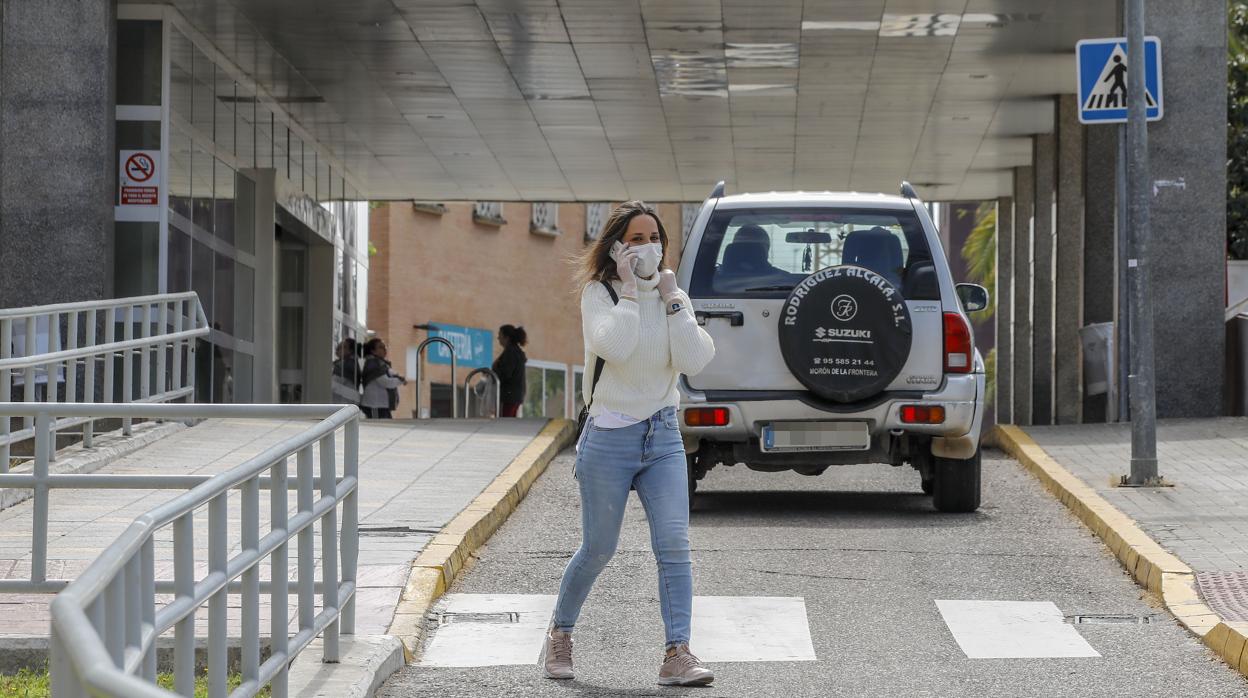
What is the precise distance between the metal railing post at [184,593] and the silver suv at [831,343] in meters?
6.84

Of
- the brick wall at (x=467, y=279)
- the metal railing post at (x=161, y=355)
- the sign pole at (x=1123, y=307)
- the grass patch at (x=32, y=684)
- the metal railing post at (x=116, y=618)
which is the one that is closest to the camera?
the metal railing post at (x=116, y=618)

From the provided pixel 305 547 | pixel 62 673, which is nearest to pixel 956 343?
pixel 305 547

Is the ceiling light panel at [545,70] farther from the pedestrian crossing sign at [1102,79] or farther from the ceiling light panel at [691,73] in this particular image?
the pedestrian crossing sign at [1102,79]

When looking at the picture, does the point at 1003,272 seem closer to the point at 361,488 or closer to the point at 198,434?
the point at 198,434

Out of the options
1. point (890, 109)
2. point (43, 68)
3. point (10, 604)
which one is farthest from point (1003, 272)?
point (10, 604)

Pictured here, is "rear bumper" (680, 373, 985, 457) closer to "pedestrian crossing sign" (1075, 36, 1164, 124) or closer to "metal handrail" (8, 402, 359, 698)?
"pedestrian crossing sign" (1075, 36, 1164, 124)

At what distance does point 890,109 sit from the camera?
2519 cm

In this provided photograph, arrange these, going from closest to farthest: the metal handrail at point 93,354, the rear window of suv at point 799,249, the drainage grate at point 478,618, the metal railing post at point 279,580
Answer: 1. the metal railing post at point 279,580
2. the drainage grate at point 478,618
3. the rear window of suv at point 799,249
4. the metal handrail at point 93,354

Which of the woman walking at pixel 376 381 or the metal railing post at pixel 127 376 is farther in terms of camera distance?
the woman walking at pixel 376 381

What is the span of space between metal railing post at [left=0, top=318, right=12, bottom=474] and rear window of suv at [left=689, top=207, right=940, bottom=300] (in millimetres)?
4205

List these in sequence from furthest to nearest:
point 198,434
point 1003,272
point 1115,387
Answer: point 1003,272, point 1115,387, point 198,434

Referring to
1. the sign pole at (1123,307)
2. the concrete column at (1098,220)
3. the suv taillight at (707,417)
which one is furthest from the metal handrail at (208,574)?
the concrete column at (1098,220)

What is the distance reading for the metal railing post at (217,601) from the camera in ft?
16.6

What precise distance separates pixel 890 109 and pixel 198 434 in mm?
12727
